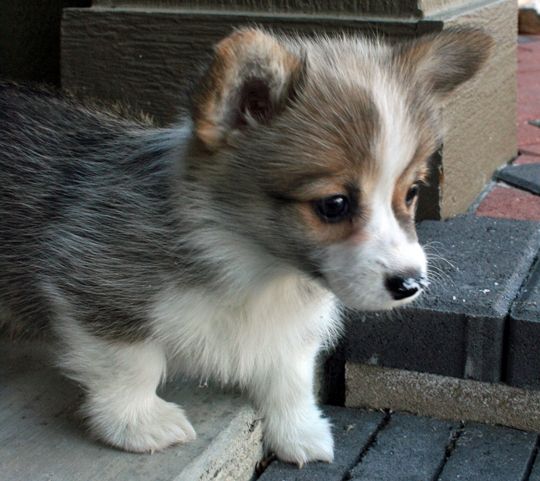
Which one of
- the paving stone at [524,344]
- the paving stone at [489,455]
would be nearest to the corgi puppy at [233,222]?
the paving stone at [489,455]

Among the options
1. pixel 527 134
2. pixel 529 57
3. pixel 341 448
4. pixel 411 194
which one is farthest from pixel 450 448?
pixel 529 57

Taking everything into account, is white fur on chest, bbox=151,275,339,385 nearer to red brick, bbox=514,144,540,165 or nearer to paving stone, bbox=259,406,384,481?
paving stone, bbox=259,406,384,481

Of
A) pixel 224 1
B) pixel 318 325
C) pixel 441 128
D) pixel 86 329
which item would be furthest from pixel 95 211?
pixel 224 1

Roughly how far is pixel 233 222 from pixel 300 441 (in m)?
0.90

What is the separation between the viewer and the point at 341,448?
10.7ft

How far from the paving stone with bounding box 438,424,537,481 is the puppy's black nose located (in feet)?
3.01

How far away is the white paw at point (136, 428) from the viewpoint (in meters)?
2.87

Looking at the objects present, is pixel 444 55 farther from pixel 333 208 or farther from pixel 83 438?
pixel 83 438

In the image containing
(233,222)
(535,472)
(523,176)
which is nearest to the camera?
(233,222)

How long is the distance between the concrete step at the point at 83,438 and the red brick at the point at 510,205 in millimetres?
1586

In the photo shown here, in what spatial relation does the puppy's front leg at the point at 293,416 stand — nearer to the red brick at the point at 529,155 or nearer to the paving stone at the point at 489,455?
the paving stone at the point at 489,455

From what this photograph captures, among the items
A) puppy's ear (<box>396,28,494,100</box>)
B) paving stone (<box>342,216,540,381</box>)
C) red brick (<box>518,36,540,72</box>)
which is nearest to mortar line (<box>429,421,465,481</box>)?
paving stone (<box>342,216,540,381</box>)

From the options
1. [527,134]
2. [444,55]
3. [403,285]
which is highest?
[444,55]

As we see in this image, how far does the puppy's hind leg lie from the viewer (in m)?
2.81
